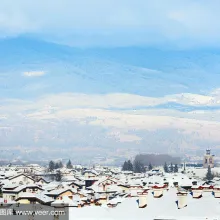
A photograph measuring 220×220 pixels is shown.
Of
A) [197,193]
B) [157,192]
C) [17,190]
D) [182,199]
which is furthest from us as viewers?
[17,190]

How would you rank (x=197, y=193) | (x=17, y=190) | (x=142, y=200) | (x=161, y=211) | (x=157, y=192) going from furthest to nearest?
(x=17, y=190) < (x=157, y=192) < (x=142, y=200) < (x=197, y=193) < (x=161, y=211)

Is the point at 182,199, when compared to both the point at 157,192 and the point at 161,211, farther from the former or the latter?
the point at 157,192

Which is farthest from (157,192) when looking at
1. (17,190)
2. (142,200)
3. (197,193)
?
(17,190)

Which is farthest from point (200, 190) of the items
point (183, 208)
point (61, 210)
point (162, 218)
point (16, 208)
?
point (16, 208)

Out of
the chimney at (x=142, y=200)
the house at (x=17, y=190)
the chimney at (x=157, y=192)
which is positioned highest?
the chimney at (x=157, y=192)

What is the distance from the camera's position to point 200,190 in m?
23.0

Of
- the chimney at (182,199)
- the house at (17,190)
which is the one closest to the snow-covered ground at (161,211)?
Answer: the chimney at (182,199)

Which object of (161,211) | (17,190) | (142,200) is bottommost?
(17,190)

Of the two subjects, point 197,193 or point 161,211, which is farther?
point 197,193

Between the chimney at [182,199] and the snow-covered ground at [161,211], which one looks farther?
the chimney at [182,199]

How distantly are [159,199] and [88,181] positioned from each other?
261 feet

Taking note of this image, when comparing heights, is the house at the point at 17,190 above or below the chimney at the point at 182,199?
below

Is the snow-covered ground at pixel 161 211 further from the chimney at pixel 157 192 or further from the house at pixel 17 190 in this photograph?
the house at pixel 17 190

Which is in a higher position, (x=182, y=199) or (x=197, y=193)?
(x=197, y=193)
